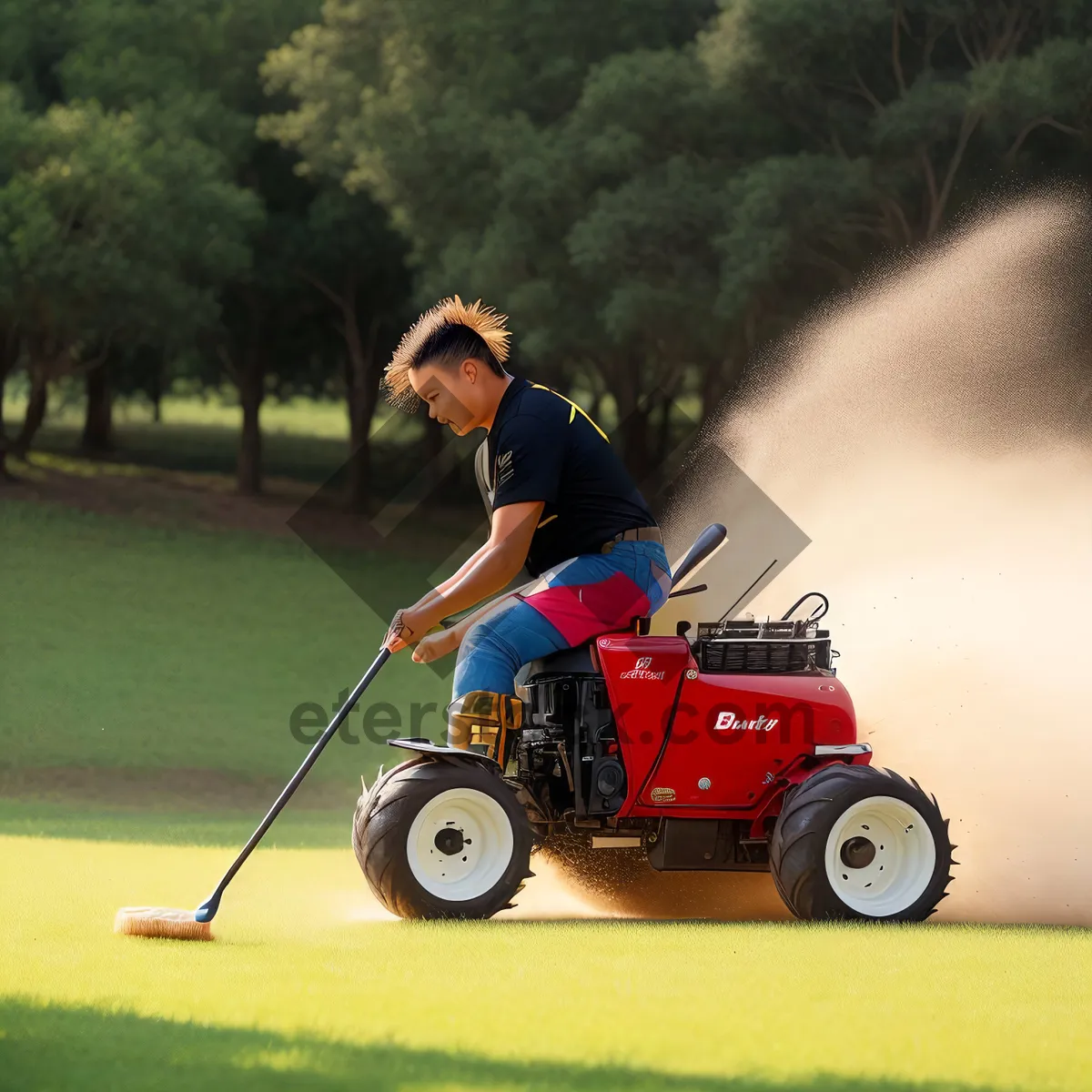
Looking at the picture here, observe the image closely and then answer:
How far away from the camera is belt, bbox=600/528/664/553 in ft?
24.1

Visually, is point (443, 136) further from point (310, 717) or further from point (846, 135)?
point (310, 717)

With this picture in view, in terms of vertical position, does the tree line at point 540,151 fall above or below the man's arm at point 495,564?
above

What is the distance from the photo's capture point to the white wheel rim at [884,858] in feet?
24.1

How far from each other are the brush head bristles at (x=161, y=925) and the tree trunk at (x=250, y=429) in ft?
83.9

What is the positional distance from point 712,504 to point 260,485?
23.4 metres

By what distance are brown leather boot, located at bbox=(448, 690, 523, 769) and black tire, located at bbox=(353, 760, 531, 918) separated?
14 centimetres

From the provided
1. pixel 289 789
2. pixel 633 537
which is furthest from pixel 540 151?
pixel 289 789

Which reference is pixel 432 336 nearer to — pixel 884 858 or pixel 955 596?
pixel 884 858

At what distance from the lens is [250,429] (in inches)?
1277

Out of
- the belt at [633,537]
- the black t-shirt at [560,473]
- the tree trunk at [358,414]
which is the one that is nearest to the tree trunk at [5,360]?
the tree trunk at [358,414]

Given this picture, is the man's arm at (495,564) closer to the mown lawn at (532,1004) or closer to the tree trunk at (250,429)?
the mown lawn at (532,1004)

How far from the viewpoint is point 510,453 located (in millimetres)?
7195

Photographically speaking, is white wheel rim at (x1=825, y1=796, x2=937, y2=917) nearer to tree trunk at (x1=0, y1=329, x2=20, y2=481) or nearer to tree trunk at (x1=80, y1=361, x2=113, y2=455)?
tree trunk at (x1=0, y1=329, x2=20, y2=481)

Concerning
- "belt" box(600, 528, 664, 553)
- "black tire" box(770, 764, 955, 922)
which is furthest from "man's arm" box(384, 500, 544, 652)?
"black tire" box(770, 764, 955, 922)
